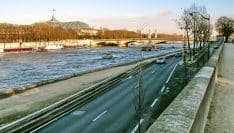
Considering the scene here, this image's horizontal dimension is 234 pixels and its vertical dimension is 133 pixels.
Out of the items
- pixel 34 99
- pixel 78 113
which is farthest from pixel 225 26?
pixel 78 113

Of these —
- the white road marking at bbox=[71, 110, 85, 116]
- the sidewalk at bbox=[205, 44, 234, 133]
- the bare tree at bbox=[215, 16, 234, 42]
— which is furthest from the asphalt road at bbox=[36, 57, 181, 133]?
the bare tree at bbox=[215, 16, 234, 42]

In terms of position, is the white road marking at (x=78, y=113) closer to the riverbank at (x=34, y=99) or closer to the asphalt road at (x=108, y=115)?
the asphalt road at (x=108, y=115)

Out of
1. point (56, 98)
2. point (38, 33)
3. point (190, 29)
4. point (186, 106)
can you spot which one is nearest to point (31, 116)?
point (56, 98)

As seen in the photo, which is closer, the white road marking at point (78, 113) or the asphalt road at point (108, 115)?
the asphalt road at point (108, 115)

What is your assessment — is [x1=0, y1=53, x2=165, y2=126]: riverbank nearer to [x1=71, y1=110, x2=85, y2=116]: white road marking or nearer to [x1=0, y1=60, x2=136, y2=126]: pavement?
[x1=0, y1=60, x2=136, y2=126]: pavement

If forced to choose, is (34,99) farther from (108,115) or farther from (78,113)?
(108,115)

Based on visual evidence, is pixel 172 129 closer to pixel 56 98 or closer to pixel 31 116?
pixel 31 116

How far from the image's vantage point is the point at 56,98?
36500mm

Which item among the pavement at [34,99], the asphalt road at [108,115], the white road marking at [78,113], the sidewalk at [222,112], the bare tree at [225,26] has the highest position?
the bare tree at [225,26]

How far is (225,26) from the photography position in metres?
172

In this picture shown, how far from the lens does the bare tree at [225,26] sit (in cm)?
17375

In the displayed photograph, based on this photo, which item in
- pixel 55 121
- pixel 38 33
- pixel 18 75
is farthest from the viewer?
pixel 38 33

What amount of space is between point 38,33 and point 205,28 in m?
128

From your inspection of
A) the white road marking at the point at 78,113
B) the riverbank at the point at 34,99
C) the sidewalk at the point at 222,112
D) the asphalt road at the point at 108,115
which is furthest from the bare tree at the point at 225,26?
the white road marking at the point at 78,113
